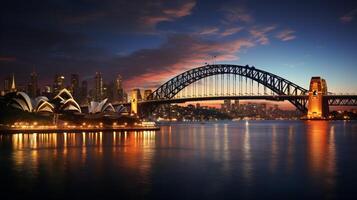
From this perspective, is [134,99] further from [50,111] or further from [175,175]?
[175,175]

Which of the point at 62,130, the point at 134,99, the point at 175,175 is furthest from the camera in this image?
the point at 134,99

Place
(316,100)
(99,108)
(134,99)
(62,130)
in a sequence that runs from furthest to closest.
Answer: (134,99) → (316,100) → (99,108) → (62,130)

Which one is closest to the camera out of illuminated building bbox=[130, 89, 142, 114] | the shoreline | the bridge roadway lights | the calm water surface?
the calm water surface

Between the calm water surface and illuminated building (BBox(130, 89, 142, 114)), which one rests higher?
illuminated building (BBox(130, 89, 142, 114))

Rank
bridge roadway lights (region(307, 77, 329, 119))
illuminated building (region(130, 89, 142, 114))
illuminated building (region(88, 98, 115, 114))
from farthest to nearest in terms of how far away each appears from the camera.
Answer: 1. illuminated building (region(130, 89, 142, 114))
2. bridge roadway lights (region(307, 77, 329, 119))
3. illuminated building (region(88, 98, 115, 114))

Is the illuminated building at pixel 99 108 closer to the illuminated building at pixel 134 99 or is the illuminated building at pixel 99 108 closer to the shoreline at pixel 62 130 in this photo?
the shoreline at pixel 62 130

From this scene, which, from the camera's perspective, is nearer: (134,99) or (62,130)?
(62,130)

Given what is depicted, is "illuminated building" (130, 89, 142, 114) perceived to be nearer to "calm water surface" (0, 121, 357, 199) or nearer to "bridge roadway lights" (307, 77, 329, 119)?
"bridge roadway lights" (307, 77, 329, 119)

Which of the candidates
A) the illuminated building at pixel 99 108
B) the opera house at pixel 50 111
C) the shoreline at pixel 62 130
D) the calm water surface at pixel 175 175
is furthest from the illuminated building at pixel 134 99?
the calm water surface at pixel 175 175

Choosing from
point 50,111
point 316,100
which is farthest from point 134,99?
point 316,100

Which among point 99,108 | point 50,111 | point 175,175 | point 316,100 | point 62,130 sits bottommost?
point 175,175

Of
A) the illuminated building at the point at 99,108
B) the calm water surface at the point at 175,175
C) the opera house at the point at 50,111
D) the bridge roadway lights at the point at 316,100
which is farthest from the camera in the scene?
the bridge roadway lights at the point at 316,100

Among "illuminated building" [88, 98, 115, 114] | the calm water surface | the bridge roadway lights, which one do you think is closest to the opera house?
"illuminated building" [88, 98, 115, 114]
